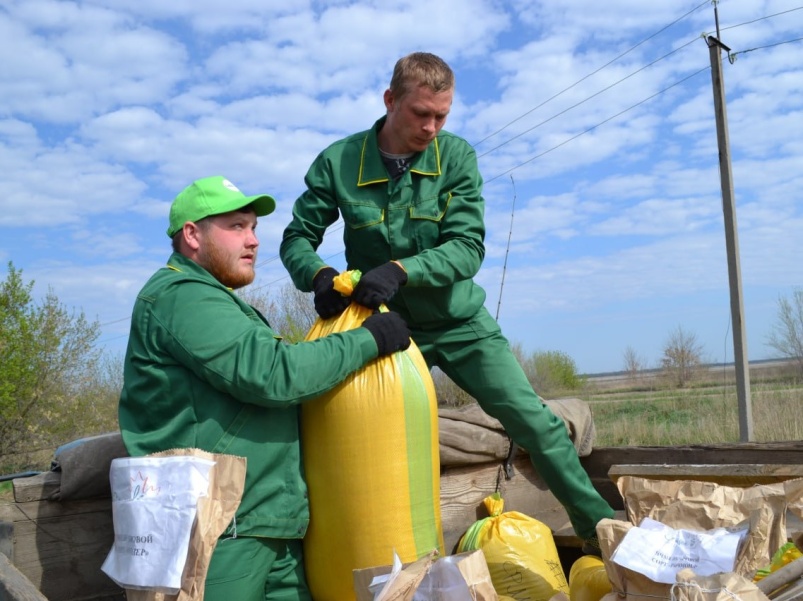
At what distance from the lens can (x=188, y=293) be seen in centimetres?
214

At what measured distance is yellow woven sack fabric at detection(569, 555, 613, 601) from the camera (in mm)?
2457

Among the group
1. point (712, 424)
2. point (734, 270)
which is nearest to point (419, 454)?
point (734, 270)

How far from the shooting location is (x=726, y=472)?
8.18ft

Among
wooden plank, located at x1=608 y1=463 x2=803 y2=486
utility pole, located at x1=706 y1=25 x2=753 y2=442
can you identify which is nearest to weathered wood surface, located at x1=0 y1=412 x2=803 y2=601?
wooden plank, located at x1=608 y1=463 x2=803 y2=486

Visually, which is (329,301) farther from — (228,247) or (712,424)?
(712,424)

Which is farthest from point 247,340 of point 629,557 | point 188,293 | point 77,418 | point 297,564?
point 77,418

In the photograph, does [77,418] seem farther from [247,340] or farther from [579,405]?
[247,340]

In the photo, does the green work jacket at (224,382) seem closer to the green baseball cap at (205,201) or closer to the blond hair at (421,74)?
the green baseball cap at (205,201)

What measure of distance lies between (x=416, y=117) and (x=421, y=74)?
140mm

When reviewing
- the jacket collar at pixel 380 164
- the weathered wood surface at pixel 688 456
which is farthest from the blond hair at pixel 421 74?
the weathered wood surface at pixel 688 456

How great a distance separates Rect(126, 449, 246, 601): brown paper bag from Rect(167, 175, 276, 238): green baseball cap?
75 centimetres

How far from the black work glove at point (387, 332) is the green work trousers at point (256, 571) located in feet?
2.00

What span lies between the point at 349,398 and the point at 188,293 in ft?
1.74

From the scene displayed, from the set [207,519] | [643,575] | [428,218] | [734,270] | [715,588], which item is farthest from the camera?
[734,270]
